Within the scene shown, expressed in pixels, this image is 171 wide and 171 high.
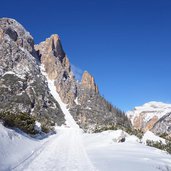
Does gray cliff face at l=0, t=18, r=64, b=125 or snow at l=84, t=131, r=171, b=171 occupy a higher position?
gray cliff face at l=0, t=18, r=64, b=125

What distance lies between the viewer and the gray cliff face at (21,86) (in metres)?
154

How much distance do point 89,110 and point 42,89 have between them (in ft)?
113

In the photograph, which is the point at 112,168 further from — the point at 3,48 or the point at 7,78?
the point at 3,48

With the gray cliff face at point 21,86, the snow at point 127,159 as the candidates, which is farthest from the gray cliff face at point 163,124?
the snow at point 127,159

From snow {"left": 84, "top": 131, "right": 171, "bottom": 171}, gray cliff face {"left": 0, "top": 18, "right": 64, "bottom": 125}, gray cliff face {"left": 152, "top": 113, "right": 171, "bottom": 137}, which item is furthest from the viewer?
gray cliff face {"left": 152, "top": 113, "right": 171, "bottom": 137}

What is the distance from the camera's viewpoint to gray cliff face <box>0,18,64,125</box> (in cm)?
15362

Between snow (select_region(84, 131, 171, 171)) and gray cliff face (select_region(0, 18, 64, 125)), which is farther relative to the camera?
gray cliff face (select_region(0, 18, 64, 125))

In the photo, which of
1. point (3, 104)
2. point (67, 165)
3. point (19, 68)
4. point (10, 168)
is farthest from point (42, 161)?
point (19, 68)

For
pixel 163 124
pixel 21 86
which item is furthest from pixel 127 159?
pixel 163 124

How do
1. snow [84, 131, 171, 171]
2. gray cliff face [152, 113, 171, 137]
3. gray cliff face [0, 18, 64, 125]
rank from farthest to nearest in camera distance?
gray cliff face [152, 113, 171, 137]
gray cliff face [0, 18, 64, 125]
snow [84, 131, 171, 171]

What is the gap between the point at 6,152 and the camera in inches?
608

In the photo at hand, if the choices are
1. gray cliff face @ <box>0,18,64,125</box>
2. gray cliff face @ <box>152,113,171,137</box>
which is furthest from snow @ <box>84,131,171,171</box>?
gray cliff face @ <box>152,113,171,137</box>

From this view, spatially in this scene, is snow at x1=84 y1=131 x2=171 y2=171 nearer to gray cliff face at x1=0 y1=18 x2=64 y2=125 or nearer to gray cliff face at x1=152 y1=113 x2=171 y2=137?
gray cliff face at x1=0 y1=18 x2=64 y2=125

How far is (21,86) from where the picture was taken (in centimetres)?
16475
